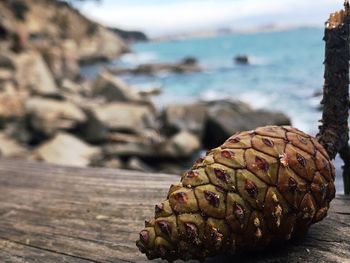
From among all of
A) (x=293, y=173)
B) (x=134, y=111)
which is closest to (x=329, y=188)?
(x=293, y=173)

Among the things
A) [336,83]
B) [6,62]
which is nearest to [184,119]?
[6,62]

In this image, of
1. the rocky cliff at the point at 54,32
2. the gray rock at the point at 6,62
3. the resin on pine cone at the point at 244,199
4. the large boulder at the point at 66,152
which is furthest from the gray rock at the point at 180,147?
the rocky cliff at the point at 54,32

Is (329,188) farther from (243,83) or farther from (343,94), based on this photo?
(243,83)

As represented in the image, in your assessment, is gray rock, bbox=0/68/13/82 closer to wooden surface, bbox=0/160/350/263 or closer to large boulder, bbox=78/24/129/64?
wooden surface, bbox=0/160/350/263

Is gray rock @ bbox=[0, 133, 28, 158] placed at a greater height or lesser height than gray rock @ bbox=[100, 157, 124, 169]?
greater

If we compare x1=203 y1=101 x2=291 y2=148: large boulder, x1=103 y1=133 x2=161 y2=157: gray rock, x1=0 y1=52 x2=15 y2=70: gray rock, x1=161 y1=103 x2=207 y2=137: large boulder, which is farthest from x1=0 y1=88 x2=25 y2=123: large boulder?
x1=0 y1=52 x2=15 y2=70: gray rock

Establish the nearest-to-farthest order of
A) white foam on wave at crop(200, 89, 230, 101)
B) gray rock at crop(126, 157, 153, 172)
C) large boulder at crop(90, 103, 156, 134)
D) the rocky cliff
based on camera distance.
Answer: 1. gray rock at crop(126, 157, 153, 172)
2. large boulder at crop(90, 103, 156, 134)
3. white foam on wave at crop(200, 89, 230, 101)
4. the rocky cliff

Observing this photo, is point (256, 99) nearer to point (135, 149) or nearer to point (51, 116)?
point (135, 149)
